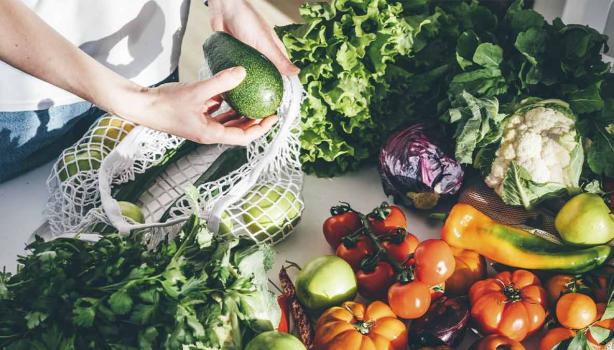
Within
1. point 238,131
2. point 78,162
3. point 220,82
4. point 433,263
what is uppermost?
point 220,82

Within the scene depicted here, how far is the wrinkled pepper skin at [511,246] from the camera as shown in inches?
47.3

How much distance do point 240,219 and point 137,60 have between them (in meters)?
0.49

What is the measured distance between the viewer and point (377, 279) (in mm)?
1194

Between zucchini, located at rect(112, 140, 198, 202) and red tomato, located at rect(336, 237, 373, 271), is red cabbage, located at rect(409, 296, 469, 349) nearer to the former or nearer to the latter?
red tomato, located at rect(336, 237, 373, 271)

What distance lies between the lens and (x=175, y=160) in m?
1.45

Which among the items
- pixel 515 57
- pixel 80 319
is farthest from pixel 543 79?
pixel 80 319

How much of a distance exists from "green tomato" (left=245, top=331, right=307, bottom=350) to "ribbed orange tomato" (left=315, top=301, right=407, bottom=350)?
0.32 ft

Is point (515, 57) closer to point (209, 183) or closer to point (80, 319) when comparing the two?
point (209, 183)

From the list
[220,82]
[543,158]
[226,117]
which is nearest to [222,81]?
[220,82]

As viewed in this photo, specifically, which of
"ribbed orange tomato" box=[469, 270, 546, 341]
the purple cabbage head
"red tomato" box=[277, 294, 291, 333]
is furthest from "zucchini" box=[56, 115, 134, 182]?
"ribbed orange tomato" box=[469, 270, 546, 341]

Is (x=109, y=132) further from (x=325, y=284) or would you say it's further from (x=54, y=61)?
(x=325, y=284)

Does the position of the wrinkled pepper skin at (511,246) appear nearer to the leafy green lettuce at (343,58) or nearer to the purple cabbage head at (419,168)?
the purple cabbage head at (419,168)

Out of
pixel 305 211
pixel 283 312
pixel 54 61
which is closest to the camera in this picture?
pixel 54 61

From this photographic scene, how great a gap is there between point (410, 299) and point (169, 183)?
64 centimetres
